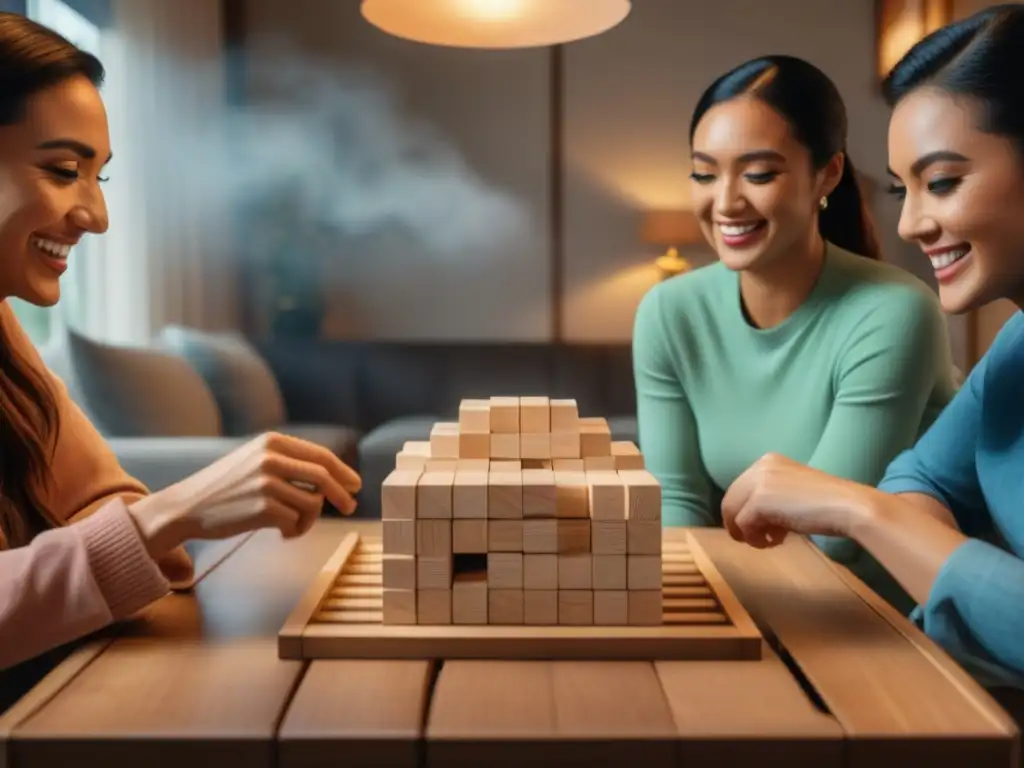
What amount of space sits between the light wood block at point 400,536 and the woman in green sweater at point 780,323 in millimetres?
574

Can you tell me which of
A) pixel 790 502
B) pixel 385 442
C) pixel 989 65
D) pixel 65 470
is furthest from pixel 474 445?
pixel 385 442

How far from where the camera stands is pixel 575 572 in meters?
0.76

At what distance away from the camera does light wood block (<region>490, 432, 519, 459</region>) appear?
0.88 metres

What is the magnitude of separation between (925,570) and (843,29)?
1.01 metres

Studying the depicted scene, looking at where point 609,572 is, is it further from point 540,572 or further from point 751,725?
point 751,725

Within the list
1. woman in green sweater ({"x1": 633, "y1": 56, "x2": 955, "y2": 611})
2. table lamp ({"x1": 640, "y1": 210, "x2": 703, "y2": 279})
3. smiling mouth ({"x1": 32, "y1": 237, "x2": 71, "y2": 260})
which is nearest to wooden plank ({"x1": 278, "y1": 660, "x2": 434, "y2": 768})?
smiling mouth ({"x1": 32, "y1": 237, "x2": 71, "y2": 260})

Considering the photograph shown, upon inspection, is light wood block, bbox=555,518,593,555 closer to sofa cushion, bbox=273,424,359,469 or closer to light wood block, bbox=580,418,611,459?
light wood block, bbox=580,418,611,459

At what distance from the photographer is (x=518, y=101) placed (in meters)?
1.70

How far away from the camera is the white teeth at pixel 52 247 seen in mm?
948

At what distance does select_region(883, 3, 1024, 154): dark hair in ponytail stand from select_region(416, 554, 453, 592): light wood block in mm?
584

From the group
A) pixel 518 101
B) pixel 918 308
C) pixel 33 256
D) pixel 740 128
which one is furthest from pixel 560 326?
pixel 33 256

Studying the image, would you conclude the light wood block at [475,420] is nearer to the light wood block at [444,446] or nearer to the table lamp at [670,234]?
the light wood block at [444,446]

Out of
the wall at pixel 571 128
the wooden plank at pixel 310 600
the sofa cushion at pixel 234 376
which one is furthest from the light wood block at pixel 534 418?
the sofa cushion at pixel 234 376

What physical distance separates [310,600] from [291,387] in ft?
3.48
